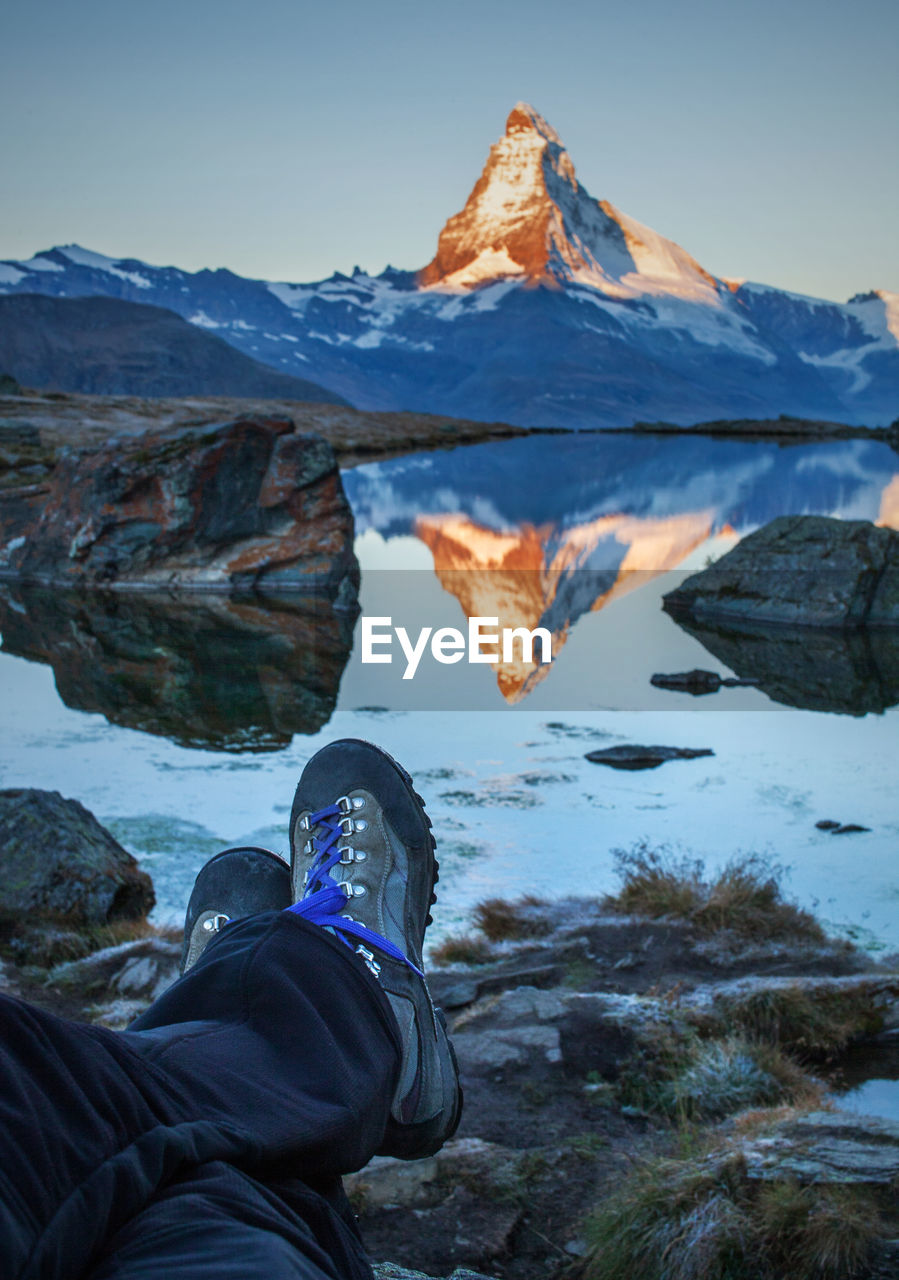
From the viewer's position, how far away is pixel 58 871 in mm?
4484

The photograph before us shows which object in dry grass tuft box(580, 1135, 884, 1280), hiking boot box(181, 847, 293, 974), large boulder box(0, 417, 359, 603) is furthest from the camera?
large boulder box(0, 417, 359, 603)

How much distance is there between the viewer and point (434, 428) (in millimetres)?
64188

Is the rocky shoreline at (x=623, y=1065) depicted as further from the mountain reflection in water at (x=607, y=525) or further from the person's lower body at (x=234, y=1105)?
the mountain reflection in water at (x=607, y=525)

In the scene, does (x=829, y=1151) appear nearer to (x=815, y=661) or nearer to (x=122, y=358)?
(x=815, y=661)

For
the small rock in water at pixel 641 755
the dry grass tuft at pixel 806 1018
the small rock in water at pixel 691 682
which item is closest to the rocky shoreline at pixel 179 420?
the small rock in water at pixel 691 682

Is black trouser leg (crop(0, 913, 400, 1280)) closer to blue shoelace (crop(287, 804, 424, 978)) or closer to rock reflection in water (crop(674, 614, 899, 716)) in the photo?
blue shoelace (crop(287, 804, 424, 978))

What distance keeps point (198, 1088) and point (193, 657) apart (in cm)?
847

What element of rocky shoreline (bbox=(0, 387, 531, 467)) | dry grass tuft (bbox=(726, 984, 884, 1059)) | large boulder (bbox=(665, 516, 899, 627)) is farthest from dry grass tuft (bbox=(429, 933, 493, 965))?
rocky shoreline (bbox=(0, 387, 531, 467))

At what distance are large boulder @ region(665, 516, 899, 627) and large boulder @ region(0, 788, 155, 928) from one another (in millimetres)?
8258

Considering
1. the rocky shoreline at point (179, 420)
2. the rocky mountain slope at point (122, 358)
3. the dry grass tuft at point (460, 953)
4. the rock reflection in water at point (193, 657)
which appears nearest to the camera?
the dry grass tuft at point (460, 953)

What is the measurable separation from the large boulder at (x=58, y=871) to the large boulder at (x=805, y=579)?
27.1 feet

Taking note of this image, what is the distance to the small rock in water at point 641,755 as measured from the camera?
6586 mm

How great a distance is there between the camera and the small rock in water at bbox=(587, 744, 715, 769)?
6.59 meters

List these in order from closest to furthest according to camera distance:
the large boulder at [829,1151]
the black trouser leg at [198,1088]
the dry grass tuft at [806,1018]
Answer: the black trouser leg at [198,1088] → the large boulder at [829,1151] → the dry grass tuft at [806,1018]
